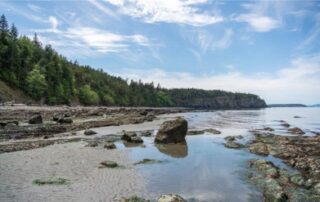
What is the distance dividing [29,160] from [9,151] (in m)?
3.83

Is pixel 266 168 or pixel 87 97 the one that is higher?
pixel 87 97

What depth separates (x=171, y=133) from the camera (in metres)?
32.5

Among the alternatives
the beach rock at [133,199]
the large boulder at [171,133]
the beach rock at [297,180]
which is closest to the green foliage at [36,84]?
the large boulder at [171,133]

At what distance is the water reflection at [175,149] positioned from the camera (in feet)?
84.1

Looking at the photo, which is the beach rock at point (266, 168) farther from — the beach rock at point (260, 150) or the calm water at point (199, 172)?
the beach rock at point (260, 150)

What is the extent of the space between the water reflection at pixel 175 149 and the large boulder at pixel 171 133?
3.35ft

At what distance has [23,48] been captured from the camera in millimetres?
123938

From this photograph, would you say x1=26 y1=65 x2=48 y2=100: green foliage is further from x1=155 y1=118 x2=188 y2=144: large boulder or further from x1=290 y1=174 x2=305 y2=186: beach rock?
x1=290 y1=174 x2=305 y2=186: beach rock

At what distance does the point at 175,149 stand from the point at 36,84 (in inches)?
3732

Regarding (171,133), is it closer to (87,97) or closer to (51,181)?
(51,181)

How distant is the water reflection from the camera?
25.6m

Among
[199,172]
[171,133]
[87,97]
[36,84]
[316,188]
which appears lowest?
[199,172]

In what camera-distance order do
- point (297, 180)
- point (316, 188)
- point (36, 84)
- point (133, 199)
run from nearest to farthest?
point (133, 199), point (316, 188), point (297, 180), point (36, 84)

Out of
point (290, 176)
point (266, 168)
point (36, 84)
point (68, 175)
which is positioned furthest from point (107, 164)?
point (36, 84)
